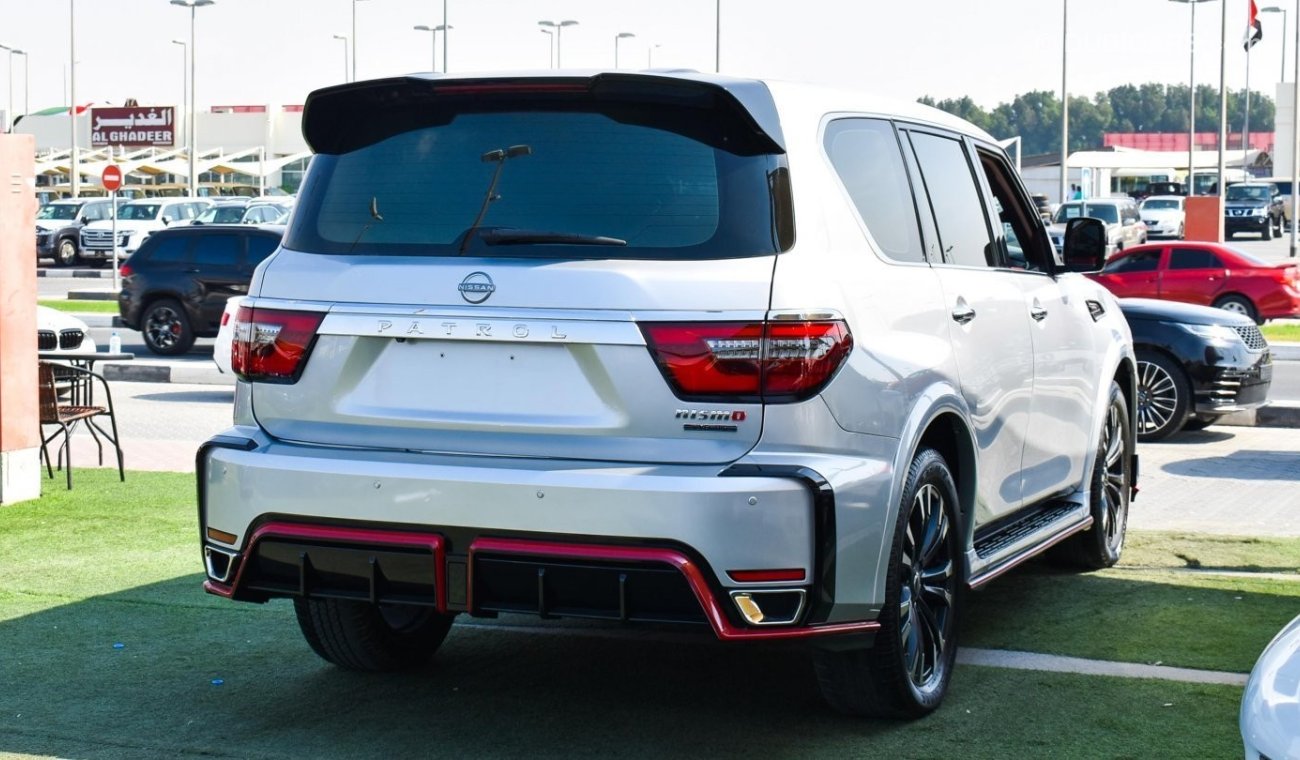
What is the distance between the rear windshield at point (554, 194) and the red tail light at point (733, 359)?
216 mm

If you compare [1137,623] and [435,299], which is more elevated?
[435,299]

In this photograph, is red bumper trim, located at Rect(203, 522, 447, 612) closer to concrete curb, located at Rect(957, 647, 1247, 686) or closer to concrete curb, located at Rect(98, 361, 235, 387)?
concrete curb, located at Rect(957, 647, 1247, 686)

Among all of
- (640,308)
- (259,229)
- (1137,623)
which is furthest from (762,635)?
(259,229)

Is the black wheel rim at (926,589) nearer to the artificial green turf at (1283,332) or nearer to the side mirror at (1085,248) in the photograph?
the side mirror at (1085,248)

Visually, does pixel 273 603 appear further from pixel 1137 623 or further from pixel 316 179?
pixel 1137 623

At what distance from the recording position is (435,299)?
4508mm

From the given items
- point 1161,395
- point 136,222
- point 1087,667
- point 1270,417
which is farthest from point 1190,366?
point 136,222

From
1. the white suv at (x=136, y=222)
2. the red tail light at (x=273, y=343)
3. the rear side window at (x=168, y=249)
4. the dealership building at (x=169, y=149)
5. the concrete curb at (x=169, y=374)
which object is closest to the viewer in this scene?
the red tail light at (x=273, y=343)

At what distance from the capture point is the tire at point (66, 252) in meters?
46.1

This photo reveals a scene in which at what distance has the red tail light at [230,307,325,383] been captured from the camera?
4695mm

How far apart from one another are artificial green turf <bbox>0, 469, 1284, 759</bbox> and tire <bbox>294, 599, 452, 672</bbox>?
0.08 meters

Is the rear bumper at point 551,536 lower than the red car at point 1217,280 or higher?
lower

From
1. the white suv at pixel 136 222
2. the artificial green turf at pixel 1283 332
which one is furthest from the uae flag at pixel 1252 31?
the white suv at pixel 136 222

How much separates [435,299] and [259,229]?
17.6 metres
